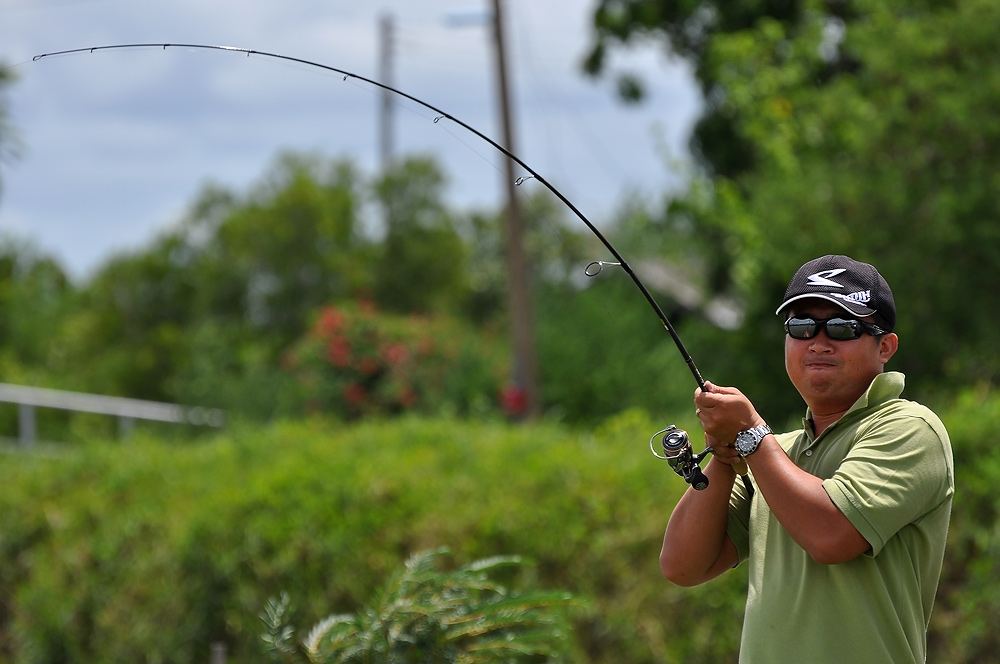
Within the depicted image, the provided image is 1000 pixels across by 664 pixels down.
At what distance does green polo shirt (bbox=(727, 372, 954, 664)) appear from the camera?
2342 millimetres

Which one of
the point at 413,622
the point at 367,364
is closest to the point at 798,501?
the point at 413,622

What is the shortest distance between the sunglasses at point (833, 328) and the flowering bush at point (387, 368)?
13.1 meters

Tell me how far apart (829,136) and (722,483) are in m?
11.4

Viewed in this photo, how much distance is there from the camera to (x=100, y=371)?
77.2 ft

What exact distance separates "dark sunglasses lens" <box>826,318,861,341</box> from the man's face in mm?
11

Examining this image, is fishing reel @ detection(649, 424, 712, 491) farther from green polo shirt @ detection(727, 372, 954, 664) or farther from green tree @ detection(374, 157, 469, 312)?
green tree @ detection(374, 157, 469, 312)

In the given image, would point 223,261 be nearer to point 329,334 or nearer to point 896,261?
point 329,334

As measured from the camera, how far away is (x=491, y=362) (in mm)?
16688

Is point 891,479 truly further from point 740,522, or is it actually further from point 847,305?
point 740,522

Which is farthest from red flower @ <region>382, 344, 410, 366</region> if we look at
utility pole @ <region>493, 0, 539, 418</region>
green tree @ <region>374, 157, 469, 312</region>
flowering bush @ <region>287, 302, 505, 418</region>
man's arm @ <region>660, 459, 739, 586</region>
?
man's arm @ <region>660, 459, 739, 586</region>

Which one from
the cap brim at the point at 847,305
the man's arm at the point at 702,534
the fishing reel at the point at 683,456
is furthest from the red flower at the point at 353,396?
the cap brim at the point at 847,305

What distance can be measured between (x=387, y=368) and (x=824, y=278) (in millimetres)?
13856

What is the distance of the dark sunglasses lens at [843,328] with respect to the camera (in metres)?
2.45

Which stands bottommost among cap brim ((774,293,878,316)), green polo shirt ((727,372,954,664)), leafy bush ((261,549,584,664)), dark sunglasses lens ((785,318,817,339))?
leafy bush ((261,549,584,664))
